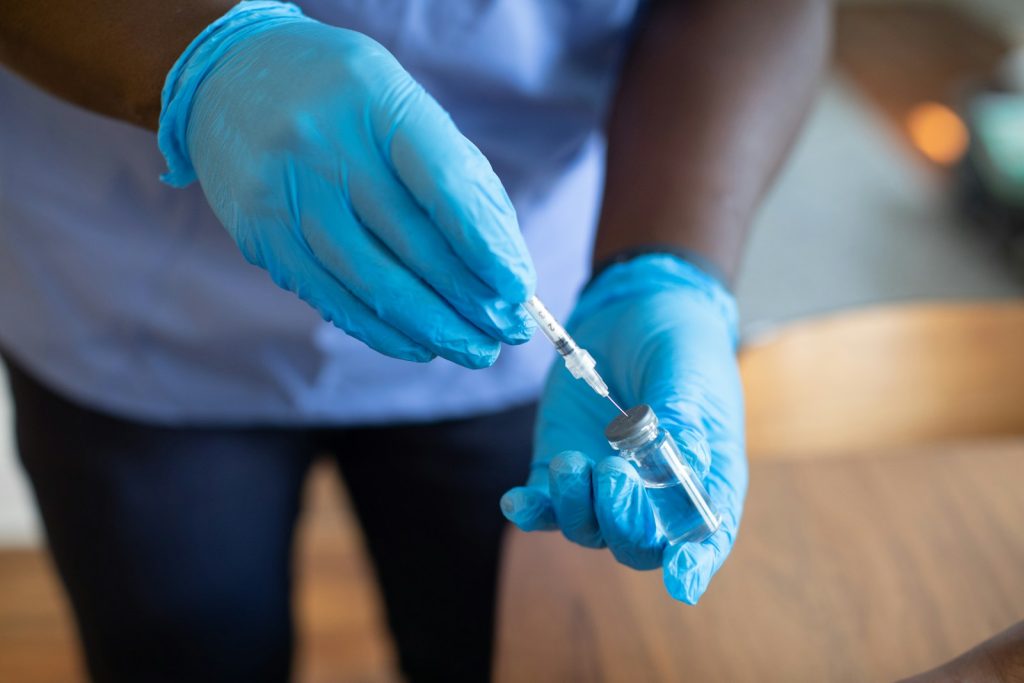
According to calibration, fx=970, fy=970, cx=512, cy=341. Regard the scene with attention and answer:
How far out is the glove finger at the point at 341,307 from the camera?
0.65 meters

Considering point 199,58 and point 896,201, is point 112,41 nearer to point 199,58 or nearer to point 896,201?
point 199,58

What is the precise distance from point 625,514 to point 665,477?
54 mm

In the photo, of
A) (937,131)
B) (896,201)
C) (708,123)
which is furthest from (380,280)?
(937,131)

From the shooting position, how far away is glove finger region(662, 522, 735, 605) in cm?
65

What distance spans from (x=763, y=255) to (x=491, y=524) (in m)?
2.06

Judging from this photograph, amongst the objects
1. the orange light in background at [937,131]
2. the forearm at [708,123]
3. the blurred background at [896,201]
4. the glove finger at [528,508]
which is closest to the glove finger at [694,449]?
the glove finger at [528,508]

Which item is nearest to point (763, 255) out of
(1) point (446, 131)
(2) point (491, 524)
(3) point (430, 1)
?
(2) point (491, 524)

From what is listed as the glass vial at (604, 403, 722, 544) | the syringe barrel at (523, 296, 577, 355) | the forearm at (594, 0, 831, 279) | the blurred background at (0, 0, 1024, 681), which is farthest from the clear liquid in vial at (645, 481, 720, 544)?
the blurred background at (0, 0, 1024, 681)

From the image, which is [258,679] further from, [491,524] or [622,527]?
[622,527]

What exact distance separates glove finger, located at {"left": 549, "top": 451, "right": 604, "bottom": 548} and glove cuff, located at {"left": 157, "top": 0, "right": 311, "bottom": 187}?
346 mm

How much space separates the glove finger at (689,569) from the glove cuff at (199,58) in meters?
0.44

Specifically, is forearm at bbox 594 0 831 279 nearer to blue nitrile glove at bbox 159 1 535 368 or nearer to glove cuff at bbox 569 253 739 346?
glove cuff at bbox 569 253 739 346

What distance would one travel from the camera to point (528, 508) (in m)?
0.69

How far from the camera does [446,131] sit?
0.60 meters
